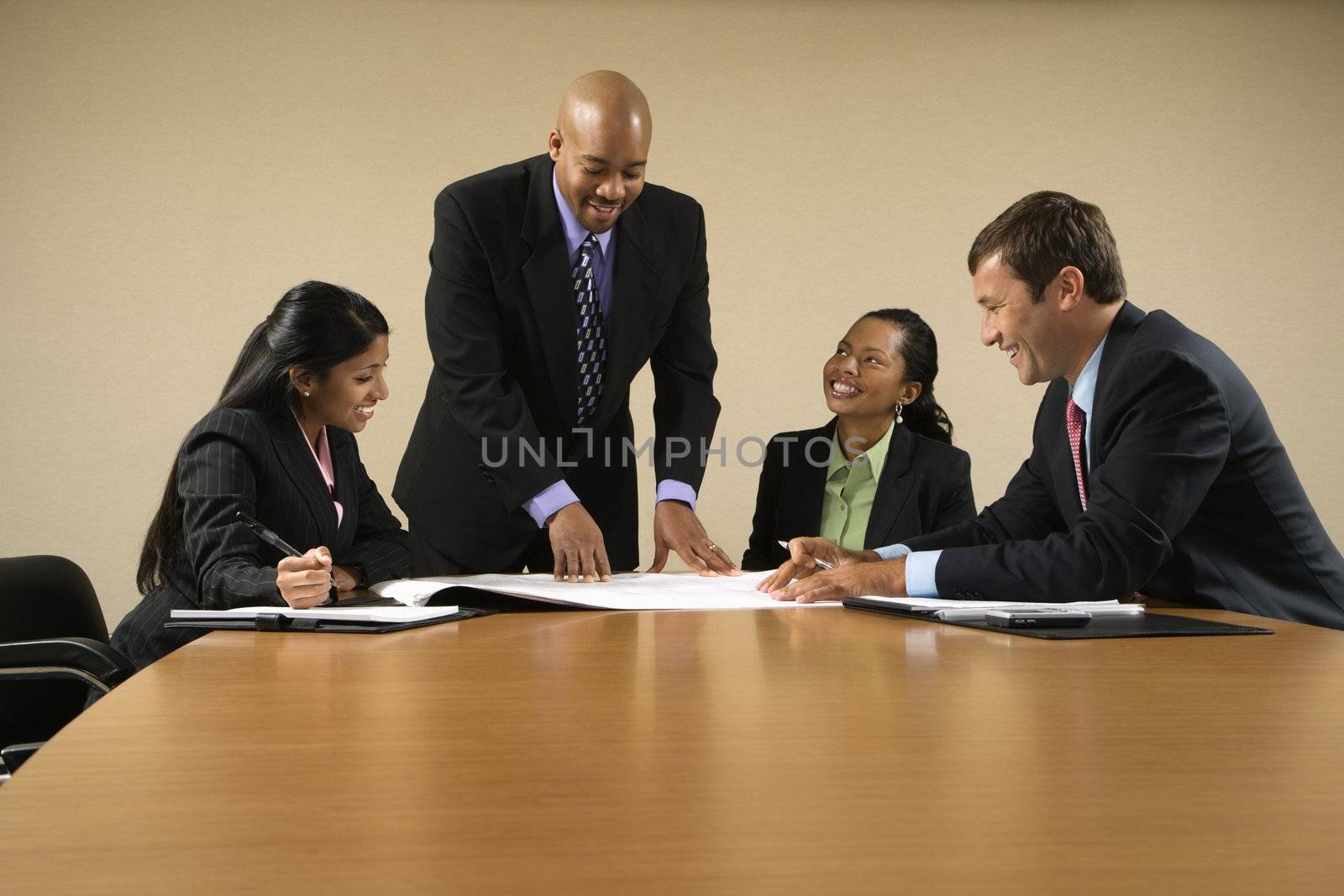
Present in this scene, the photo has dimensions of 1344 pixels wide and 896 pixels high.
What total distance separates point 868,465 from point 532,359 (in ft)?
3.65

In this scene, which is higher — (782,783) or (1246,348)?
(1246,348)

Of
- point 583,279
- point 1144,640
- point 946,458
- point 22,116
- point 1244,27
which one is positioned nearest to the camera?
point 1144,640

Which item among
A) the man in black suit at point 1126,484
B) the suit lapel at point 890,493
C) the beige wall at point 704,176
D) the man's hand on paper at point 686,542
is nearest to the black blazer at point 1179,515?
the man in black suit at point 1126,484

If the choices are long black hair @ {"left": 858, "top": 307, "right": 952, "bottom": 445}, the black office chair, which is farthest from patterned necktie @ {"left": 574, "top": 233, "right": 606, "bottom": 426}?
long black hair @ {"left": 858, "top": 307, "right": 952, "bottom": 445}

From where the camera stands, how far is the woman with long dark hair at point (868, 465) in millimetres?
2932

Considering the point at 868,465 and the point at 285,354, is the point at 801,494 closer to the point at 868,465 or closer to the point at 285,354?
the point at 868,465

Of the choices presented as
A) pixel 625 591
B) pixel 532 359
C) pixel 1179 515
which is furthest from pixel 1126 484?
pixel 532 359

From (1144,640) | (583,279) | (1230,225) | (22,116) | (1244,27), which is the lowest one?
(1144,640)

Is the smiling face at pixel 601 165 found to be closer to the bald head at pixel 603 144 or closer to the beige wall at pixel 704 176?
the bald head at pixel 603 144

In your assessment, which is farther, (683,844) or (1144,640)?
(1144,640)

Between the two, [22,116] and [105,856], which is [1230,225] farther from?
[105,856]

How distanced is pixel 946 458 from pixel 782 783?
8.07 feet

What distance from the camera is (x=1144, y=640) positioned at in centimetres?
120

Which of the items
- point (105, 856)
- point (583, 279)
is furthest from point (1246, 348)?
point (105, 856)
